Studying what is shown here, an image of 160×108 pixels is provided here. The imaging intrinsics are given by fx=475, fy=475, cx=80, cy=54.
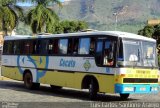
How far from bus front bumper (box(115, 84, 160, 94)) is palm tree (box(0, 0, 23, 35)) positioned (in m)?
31.1

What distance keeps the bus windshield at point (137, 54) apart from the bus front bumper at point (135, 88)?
31.2 inches

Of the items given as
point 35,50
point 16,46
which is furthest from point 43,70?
point 16,46

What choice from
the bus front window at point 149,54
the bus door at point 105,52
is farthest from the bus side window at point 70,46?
the bus front window at point 149,54

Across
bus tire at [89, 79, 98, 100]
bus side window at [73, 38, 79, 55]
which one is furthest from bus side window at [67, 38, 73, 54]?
bus tire at [89, 79, 98, 100]

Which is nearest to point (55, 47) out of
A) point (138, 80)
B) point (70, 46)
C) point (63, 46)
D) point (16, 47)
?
point (63, 46)

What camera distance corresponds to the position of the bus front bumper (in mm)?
17719

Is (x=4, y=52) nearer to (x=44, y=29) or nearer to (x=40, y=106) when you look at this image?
(x=40, y=106)

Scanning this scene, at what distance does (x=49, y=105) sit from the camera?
16.3 meters

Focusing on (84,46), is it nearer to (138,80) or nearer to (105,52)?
(105,52)

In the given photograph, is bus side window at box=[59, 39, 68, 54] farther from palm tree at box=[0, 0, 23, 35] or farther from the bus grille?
palm tree at box=[0, 0, 23, 35]

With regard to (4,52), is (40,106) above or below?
below

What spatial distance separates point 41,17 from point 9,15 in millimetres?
3237

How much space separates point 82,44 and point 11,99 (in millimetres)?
3781

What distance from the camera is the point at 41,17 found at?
48.5 m
